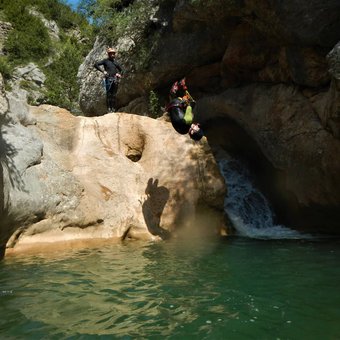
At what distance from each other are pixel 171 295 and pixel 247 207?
848 centimetres

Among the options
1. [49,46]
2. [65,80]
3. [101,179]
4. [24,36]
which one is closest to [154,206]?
[101,179]

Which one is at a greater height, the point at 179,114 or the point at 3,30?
the point at 3,30

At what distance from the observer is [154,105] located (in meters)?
16.4

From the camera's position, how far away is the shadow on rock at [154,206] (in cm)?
1125

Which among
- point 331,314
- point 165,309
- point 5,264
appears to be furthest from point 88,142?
point 331,314

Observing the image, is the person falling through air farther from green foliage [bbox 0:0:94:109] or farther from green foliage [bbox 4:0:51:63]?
green foliage [bbox 4:0:51:63]

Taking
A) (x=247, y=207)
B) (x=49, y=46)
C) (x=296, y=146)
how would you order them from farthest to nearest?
(x=49, y=46) → (x=247, y=207) → (x=296, y=146)

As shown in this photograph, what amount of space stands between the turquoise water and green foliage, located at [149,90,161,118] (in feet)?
27.6

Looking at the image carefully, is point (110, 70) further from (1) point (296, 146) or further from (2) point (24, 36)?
(2) point (24, 36)

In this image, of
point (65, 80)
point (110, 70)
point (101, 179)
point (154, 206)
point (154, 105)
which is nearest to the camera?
point (101, 179)

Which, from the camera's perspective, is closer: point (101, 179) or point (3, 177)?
point (3, 177)

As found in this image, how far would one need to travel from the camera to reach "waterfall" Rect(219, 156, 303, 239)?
12.6 m

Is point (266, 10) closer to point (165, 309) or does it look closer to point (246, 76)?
point (246, 76)

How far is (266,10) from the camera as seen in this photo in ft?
35.6
